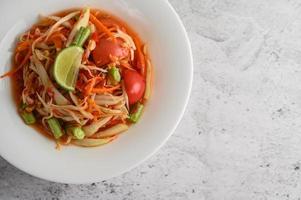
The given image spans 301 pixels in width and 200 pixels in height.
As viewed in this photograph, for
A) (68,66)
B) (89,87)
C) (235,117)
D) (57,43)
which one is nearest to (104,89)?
(89,87)

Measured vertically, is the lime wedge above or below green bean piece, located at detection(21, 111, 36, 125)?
above

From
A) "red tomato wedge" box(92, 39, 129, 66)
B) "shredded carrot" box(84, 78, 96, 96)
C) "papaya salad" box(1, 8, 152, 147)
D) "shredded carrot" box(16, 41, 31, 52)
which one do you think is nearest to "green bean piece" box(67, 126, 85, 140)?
"papaya salad" box(1, 8, 152, 147)

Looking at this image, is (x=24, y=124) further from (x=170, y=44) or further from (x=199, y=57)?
(x=199, y=57)

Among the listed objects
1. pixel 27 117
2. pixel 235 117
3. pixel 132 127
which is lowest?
pixel 235 117

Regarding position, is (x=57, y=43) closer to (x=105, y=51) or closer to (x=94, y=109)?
(x=105, y=51)

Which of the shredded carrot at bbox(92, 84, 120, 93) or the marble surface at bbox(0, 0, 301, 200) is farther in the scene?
the marble surface at bbox(0, 0, 301, 200)

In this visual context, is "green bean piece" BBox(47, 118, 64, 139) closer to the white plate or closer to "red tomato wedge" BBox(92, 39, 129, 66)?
the white plate
